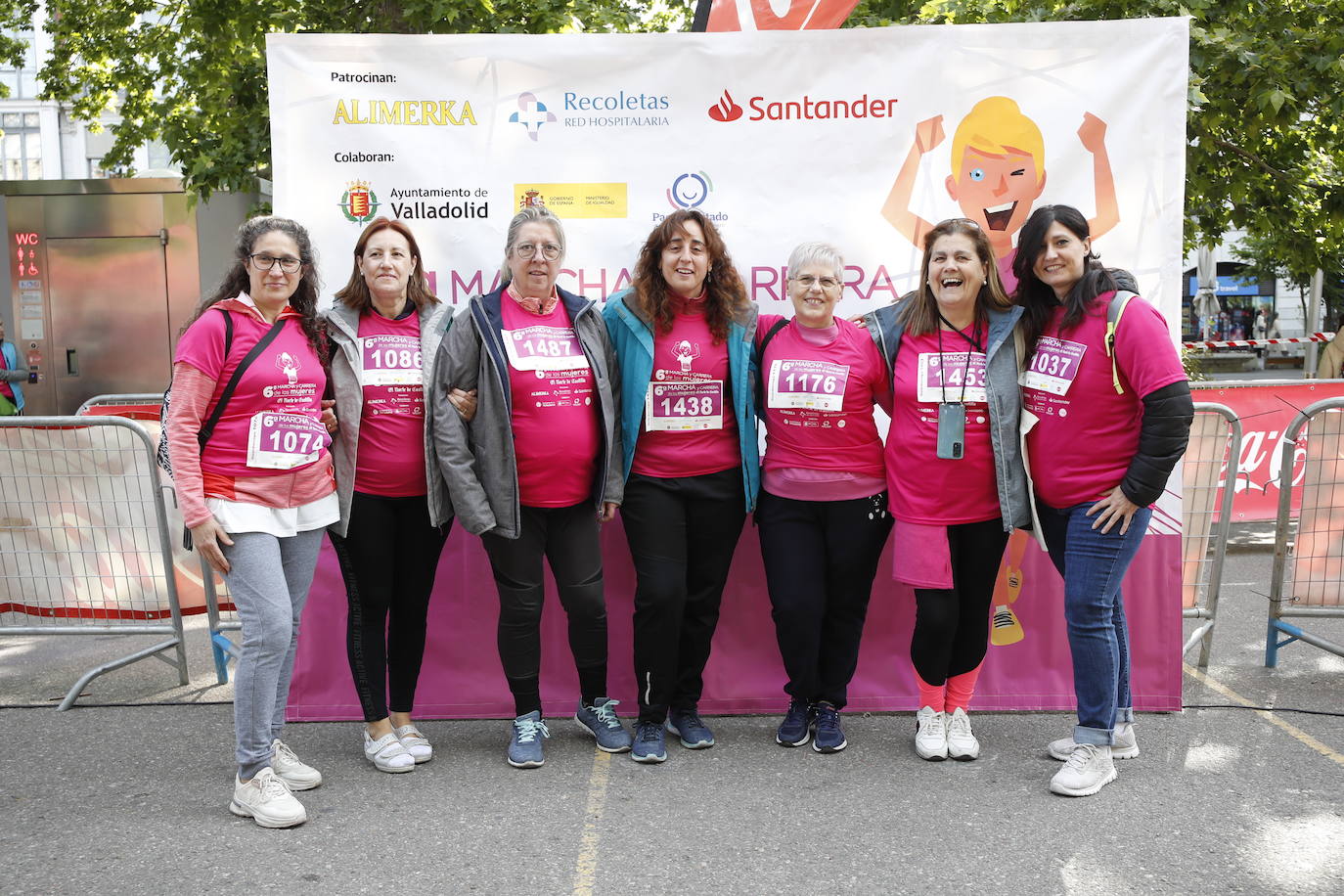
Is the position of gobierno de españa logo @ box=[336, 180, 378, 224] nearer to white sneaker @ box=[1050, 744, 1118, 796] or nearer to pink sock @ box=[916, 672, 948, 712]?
pink sock @ box=[916, 672, 948, 712]

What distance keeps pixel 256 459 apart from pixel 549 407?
98 cm

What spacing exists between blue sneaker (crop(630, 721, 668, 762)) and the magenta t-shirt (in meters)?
1.09

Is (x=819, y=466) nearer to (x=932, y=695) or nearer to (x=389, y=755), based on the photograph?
(x=932, y=695)

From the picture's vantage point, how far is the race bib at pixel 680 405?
4066mm

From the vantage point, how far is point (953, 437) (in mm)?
3924

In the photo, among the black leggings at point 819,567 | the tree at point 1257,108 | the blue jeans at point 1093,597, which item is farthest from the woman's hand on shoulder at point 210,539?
the tree at point 1257,108

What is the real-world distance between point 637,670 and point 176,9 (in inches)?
447

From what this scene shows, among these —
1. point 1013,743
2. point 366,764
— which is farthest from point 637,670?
point 1013,743

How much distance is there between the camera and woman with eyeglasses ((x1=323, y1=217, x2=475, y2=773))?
→ 3.95 metres

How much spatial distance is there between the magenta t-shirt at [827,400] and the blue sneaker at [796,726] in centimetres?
96

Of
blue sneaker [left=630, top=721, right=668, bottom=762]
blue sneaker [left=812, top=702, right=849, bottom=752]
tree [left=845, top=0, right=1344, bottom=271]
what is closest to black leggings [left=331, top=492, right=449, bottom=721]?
blue sneaker [left=630, top=721, right=668, bottom=762]

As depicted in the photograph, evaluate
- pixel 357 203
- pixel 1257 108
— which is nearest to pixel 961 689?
pixel 357 203

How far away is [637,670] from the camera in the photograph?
4.24 meters

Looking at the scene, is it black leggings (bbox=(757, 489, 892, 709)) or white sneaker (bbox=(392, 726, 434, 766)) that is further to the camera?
white sneaker (bbox=(392, 726, 434, 766))
